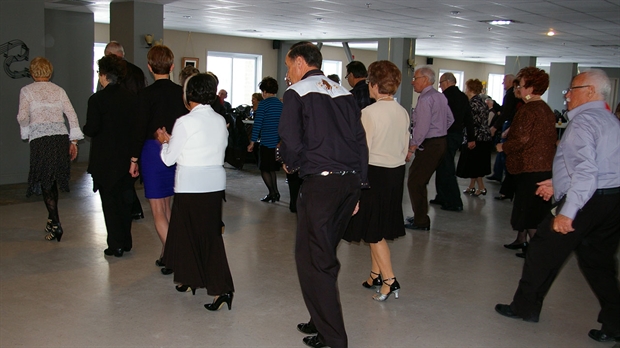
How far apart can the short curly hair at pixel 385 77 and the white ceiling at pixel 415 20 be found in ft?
18.1

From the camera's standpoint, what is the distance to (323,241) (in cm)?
301

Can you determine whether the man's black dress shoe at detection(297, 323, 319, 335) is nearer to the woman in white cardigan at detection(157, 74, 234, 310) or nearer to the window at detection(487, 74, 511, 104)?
the woman in white cardigan at detection(157, 74, 234, 310)

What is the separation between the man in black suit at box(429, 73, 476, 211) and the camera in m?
6.89

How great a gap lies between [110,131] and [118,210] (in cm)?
65

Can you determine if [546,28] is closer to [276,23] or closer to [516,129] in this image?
[276,23]

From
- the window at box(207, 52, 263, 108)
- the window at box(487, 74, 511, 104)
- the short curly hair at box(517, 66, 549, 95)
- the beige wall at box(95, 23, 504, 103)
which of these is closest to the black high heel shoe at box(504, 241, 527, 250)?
the short curly hair at box(517, 66, 549, 95)

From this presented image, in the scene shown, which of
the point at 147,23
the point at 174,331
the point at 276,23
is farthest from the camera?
the point at 276,23

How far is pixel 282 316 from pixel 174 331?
670 mm

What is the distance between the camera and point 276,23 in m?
13.1

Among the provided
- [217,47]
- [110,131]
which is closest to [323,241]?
[110,131]

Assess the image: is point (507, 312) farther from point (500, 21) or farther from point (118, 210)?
point (500, 21)

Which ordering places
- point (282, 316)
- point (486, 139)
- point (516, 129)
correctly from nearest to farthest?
point (282, 316) < point (516, 129) < point (486, 139)

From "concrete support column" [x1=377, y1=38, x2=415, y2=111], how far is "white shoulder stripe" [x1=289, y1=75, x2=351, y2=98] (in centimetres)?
1265

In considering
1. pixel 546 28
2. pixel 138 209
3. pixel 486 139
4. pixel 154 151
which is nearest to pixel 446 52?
pixel 546 28
